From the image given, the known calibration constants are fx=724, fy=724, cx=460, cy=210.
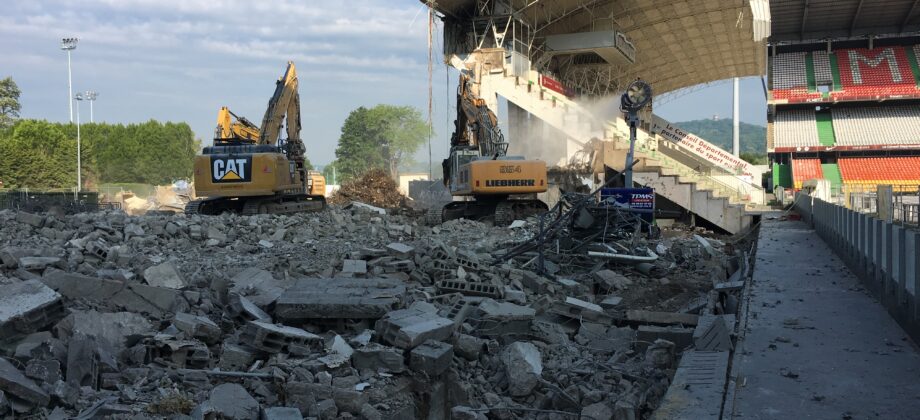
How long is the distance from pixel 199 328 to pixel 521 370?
2.92m

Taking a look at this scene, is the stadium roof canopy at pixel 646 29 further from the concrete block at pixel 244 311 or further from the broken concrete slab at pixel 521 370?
the broken concrete slab at pixel 521 370

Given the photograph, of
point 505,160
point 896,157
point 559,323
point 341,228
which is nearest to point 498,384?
point 559,323

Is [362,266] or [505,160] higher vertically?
Result: [505,160]

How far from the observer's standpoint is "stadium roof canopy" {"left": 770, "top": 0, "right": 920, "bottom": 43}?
3831 centimetres

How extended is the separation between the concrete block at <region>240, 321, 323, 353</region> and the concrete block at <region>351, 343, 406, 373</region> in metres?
0.41

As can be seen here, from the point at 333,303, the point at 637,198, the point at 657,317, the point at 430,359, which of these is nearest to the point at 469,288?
the point at 657,317

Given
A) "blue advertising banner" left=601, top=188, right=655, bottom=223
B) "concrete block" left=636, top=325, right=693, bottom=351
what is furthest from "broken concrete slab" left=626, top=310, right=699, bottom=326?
"blue advertising banner" left=601, top=188, right=655, bottom=223

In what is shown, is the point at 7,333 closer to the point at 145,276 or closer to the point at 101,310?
the point at 101,310

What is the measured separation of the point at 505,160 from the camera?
20.2 metres

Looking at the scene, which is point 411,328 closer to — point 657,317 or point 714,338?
point 714,338

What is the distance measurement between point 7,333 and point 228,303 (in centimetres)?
211

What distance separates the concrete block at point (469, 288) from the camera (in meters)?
9.21

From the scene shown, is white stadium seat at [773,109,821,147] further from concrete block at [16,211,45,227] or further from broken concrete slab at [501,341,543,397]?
broken concrete slab at [501,341,543,397]

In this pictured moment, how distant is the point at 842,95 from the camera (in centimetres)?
3972
